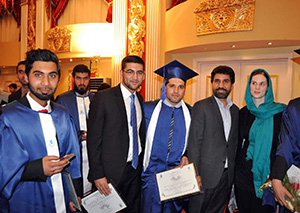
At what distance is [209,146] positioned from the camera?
2.67 metres

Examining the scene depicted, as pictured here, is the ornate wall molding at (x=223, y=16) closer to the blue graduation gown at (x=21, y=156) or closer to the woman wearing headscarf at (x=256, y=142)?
the woman wearing headscarf at (x=256, y=142)

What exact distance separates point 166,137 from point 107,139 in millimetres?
627

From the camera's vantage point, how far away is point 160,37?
283 inches

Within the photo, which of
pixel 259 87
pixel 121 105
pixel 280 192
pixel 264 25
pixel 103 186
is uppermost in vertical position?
pixel 264 25

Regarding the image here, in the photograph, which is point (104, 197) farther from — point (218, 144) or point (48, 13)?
point (48, 13)

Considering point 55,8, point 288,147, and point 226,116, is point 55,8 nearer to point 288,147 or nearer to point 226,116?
point 226,116

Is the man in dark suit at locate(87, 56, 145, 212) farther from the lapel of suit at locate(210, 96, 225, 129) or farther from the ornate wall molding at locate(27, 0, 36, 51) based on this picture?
the ornate wall molding at locate(27, 0, 36, 51)

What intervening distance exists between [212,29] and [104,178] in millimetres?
4794

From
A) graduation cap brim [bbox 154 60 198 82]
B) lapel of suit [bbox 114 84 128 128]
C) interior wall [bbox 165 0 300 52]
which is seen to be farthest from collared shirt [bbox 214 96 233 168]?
interior wall [bbox 165 0 300 52]

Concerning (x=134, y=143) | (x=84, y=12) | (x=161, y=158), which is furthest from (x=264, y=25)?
(x=84, y=12)

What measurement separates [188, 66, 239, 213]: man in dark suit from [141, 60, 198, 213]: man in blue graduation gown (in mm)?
125

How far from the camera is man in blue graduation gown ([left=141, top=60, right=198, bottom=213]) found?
2.62 m

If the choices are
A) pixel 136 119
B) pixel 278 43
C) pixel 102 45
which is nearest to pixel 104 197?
pixel 136 119

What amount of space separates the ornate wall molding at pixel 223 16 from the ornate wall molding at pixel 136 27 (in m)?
1.85
